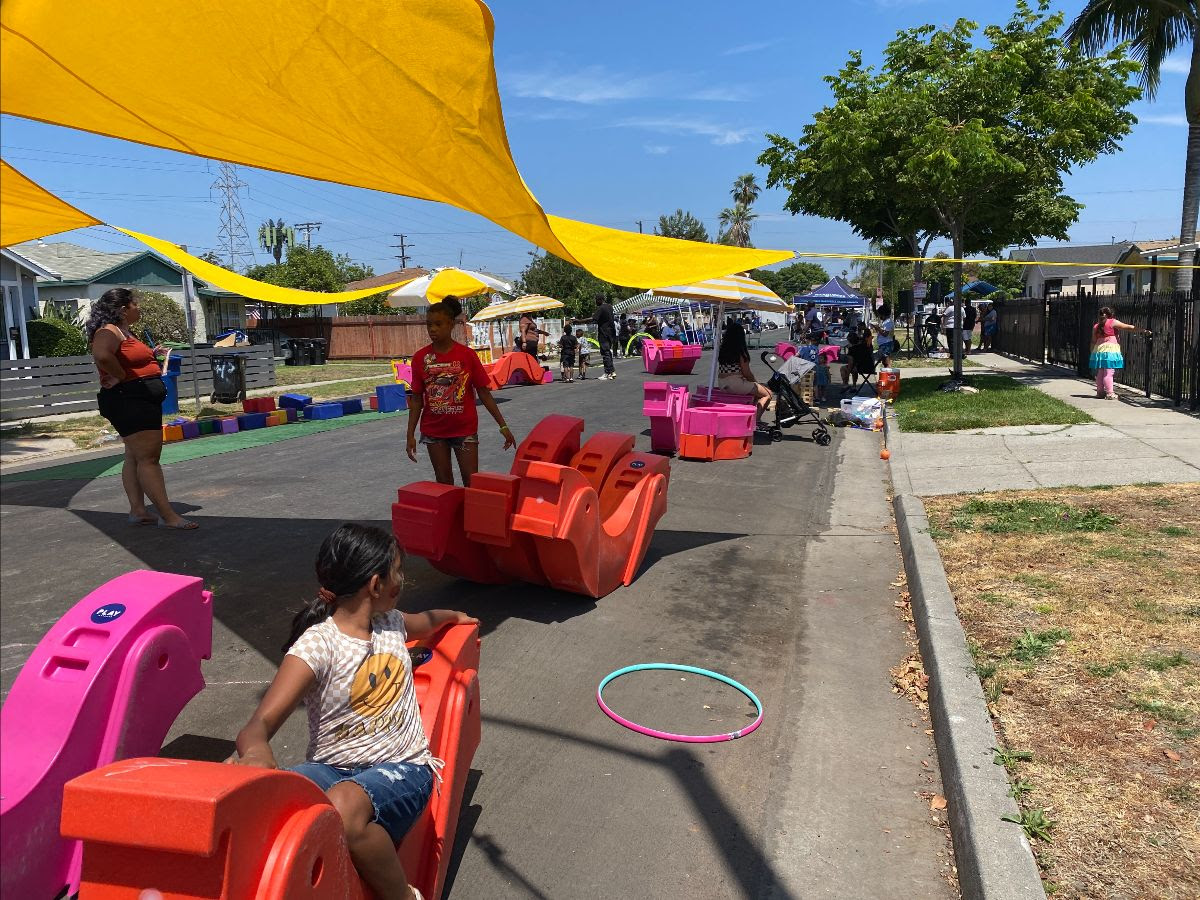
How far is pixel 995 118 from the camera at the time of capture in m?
15.8

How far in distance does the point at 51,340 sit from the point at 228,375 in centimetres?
923

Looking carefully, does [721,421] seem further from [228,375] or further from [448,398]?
[228,375]

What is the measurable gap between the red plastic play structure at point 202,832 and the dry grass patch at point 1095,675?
234 cm

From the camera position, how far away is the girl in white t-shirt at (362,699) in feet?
7.66

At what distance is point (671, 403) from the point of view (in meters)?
11.5

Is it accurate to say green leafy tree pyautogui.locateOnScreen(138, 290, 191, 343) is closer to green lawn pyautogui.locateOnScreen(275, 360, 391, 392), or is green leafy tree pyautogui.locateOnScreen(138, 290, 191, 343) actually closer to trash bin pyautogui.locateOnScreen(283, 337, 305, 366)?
trash bin pyautogui.locateOnScreen(283, 337, 305, 366)

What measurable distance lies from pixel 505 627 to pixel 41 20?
3720 millimetres

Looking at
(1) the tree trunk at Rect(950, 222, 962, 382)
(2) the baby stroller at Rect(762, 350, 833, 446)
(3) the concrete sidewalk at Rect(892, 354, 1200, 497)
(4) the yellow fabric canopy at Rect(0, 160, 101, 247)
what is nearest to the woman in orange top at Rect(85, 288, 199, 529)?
(4) the yellow fabric canopy at Rect(0, 160, 101, 247)

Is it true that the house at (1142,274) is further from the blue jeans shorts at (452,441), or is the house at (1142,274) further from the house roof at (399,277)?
the blue jeans shorts at (452,441)

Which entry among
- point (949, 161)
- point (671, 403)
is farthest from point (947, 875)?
point (949, 161)

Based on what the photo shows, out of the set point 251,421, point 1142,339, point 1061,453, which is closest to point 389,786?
point 1061,453

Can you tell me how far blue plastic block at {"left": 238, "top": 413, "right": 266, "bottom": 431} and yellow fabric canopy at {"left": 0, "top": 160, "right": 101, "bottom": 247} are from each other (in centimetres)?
989

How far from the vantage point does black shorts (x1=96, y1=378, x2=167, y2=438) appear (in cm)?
680

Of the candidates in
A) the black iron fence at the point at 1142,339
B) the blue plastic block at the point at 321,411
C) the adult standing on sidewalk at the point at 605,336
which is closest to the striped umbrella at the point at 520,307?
the adult standing on sidewalk at the point at 605,336
